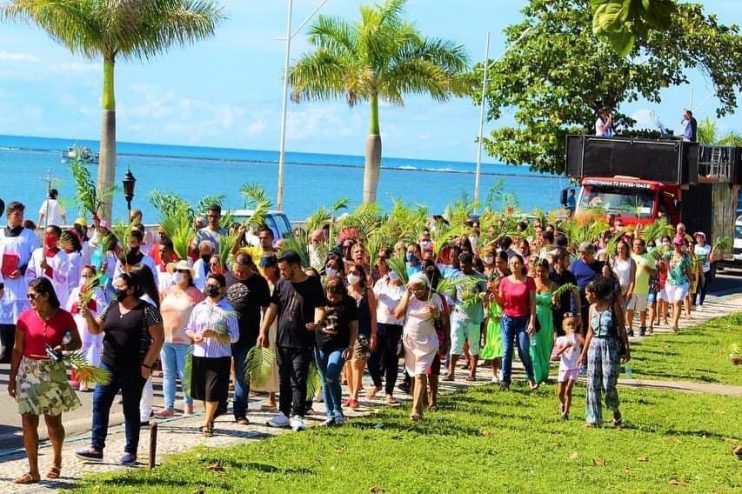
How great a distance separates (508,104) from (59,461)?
32219mm

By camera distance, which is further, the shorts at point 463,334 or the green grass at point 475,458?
the shorts at point 463,334

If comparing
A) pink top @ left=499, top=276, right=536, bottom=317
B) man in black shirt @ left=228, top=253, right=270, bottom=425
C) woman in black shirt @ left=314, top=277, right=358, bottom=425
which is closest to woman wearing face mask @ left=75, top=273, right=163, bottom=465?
man in black shirt @ left=228, top=253, right=270, bottom=425

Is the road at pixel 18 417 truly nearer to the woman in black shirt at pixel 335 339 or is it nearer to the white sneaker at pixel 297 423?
the white sneaker at pixel 297 423

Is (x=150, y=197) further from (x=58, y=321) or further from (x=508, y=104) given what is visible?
(x=508, y=104)

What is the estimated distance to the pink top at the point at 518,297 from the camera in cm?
1516

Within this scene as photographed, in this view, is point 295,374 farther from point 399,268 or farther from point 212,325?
point 399,268

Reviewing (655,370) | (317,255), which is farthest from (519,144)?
(317,255)

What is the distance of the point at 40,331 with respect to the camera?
10.0m

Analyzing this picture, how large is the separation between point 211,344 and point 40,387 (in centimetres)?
218

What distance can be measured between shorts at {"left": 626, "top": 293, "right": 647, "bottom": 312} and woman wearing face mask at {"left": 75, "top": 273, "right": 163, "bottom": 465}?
11.8 m

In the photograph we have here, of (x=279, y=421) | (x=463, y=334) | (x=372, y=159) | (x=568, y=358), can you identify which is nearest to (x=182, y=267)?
(x=279, y=421)

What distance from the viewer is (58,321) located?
10.1m

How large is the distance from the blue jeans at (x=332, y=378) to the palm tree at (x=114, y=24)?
17112 mm

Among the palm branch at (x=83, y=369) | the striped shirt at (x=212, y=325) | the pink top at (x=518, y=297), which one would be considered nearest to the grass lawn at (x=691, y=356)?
the pink top at (x=518, y=297)
